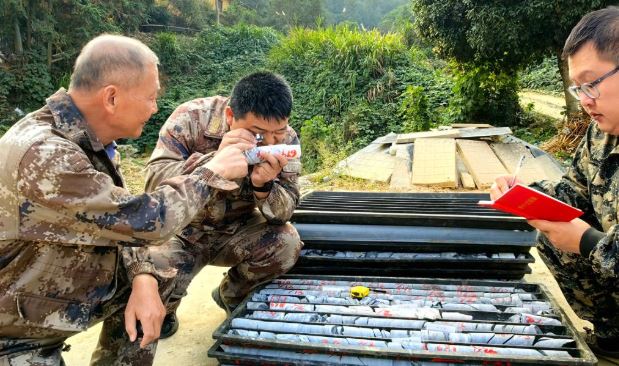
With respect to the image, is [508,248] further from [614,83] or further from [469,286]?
[614,83]

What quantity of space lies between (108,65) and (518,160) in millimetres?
7050

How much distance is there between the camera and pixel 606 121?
216 centimetres

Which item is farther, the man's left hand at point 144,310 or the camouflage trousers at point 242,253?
the camouflage trousers at point 242,253

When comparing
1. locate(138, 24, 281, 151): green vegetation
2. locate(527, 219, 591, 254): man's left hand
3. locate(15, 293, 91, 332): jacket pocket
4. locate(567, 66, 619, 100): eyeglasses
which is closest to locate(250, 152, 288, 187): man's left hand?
locate(15, 293, 91, 332): jacket pocket

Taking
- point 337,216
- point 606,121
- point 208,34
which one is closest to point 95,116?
point 337,216

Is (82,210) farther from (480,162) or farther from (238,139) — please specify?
(480,162)

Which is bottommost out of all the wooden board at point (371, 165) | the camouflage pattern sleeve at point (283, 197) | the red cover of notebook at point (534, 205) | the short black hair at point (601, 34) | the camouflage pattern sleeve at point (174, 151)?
the wooden board at point (371, 165)

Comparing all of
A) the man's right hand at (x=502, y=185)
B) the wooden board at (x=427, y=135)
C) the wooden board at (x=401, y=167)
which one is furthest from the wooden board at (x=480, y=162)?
the man's right hand at (x=502, y=185)

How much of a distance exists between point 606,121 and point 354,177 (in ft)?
17.8

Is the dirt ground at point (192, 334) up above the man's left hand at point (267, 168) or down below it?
below

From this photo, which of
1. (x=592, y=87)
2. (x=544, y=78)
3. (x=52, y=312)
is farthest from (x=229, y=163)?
(x=544, y=78)

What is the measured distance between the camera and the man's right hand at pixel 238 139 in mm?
2420

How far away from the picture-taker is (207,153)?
2826mm

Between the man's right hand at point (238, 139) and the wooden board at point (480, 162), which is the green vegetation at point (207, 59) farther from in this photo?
the man's right hand at point (238, 139)
